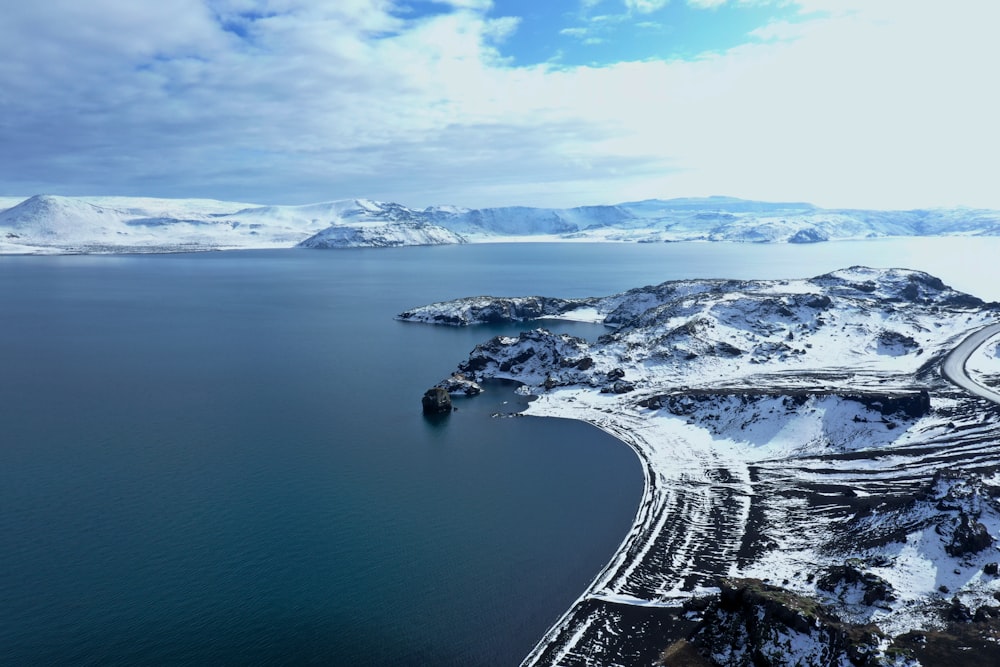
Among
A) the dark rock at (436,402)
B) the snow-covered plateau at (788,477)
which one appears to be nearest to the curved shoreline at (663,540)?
the snow-covered plateau at (788,477)

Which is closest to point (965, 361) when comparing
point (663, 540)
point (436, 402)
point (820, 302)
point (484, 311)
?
point (820, 302)

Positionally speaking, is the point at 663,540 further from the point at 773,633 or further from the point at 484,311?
the point at 484,311

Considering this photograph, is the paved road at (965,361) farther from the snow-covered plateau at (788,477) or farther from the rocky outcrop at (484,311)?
the rocky outcrop at (484,311)

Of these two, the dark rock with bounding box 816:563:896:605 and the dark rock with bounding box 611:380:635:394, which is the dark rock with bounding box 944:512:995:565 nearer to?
the dark rock with bounding box 816:563:896:605

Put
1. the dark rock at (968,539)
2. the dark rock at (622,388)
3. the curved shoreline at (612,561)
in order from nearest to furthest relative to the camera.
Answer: the curved shoreline at (612,561) < the dark rock at (968,539) < the dark rock at (622,388)

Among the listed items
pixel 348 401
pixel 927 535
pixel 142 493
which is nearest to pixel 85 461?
pixel 142 493

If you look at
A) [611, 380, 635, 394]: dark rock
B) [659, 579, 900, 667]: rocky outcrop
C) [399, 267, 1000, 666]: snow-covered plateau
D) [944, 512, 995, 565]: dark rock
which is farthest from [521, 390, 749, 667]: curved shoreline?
[944, 512, 995, 565]: dark rock
